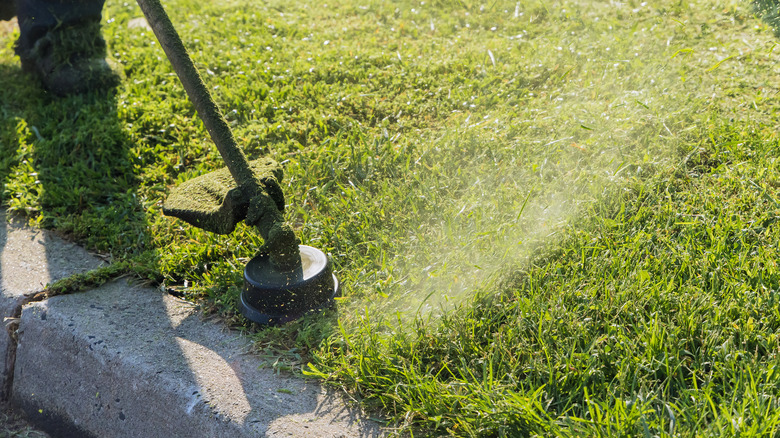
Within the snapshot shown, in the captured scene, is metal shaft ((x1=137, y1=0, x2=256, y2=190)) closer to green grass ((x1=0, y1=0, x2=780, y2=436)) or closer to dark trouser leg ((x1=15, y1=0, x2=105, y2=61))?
green grass ((x1=0, y1=0, x2=780, y2=436))

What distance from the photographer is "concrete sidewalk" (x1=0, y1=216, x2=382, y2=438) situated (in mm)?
Answer: 2186

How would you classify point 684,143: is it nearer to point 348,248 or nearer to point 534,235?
point 534,235

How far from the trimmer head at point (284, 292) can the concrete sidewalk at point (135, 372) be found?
0.43 feet

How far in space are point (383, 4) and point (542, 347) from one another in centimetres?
368

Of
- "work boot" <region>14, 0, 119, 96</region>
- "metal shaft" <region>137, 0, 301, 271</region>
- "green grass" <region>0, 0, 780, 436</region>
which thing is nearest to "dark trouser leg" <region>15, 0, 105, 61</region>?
"work boot" <region>14, 0, 119, 96</region>

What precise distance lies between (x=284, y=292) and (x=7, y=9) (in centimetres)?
318

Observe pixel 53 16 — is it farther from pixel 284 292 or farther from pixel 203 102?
pixel 284 292

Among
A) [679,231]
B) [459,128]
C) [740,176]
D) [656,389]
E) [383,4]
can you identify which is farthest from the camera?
[383,4]

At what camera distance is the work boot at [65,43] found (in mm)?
4254

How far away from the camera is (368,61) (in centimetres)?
438

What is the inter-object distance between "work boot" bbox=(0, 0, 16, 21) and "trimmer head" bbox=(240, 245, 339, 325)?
117 inches

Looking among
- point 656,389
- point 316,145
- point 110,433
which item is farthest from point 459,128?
point 110,433

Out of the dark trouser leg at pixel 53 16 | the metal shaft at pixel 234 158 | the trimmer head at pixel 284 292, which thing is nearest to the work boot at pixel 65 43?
the dark trouser leg at pixel 53 16

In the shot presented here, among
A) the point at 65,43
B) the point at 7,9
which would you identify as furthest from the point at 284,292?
the point at 7,9
